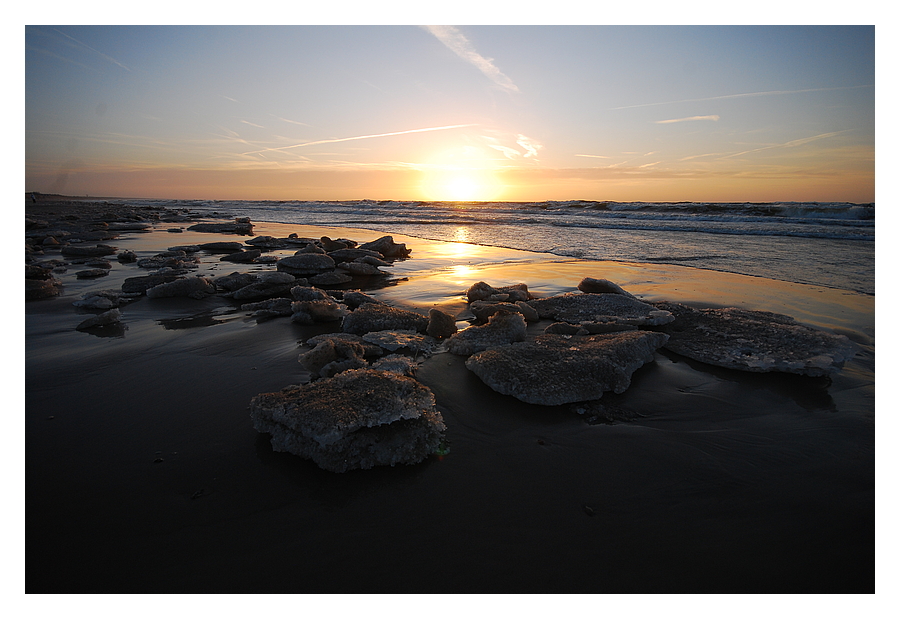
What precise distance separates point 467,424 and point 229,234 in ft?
48.9

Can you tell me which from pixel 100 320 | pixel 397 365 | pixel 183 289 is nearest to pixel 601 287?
pixel 397 365

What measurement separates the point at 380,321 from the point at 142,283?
3835 mm

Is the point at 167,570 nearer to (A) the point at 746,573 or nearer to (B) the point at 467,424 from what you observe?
(B) the point at 467,424

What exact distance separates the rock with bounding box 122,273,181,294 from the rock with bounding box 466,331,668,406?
190 inches

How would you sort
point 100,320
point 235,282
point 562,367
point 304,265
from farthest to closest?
point 304,265 → point 235,282 → point 100,320 → point 562,367

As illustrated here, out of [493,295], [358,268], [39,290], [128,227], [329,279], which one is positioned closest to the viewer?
[39,290]

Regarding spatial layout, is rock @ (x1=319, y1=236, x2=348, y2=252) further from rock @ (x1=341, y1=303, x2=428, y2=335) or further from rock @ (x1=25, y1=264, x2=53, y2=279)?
rock @ (x1=341, y1=303, x2=428, y2=335)

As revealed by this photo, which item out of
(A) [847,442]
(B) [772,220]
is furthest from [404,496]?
(B) [772,220]

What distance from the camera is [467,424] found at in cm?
242

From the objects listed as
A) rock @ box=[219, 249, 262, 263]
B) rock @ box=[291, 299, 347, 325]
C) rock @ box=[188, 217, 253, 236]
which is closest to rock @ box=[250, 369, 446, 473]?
rock @ box=[291, 299, 347, 325]

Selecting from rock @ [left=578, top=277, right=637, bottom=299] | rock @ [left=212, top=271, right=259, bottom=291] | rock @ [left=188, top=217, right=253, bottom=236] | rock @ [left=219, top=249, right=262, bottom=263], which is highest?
rock @ [left=188, top=217, right=253, bottom=236]

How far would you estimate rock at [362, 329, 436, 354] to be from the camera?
11.5ft

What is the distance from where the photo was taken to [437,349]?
3605mm

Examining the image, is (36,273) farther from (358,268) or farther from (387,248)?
(387,248)
